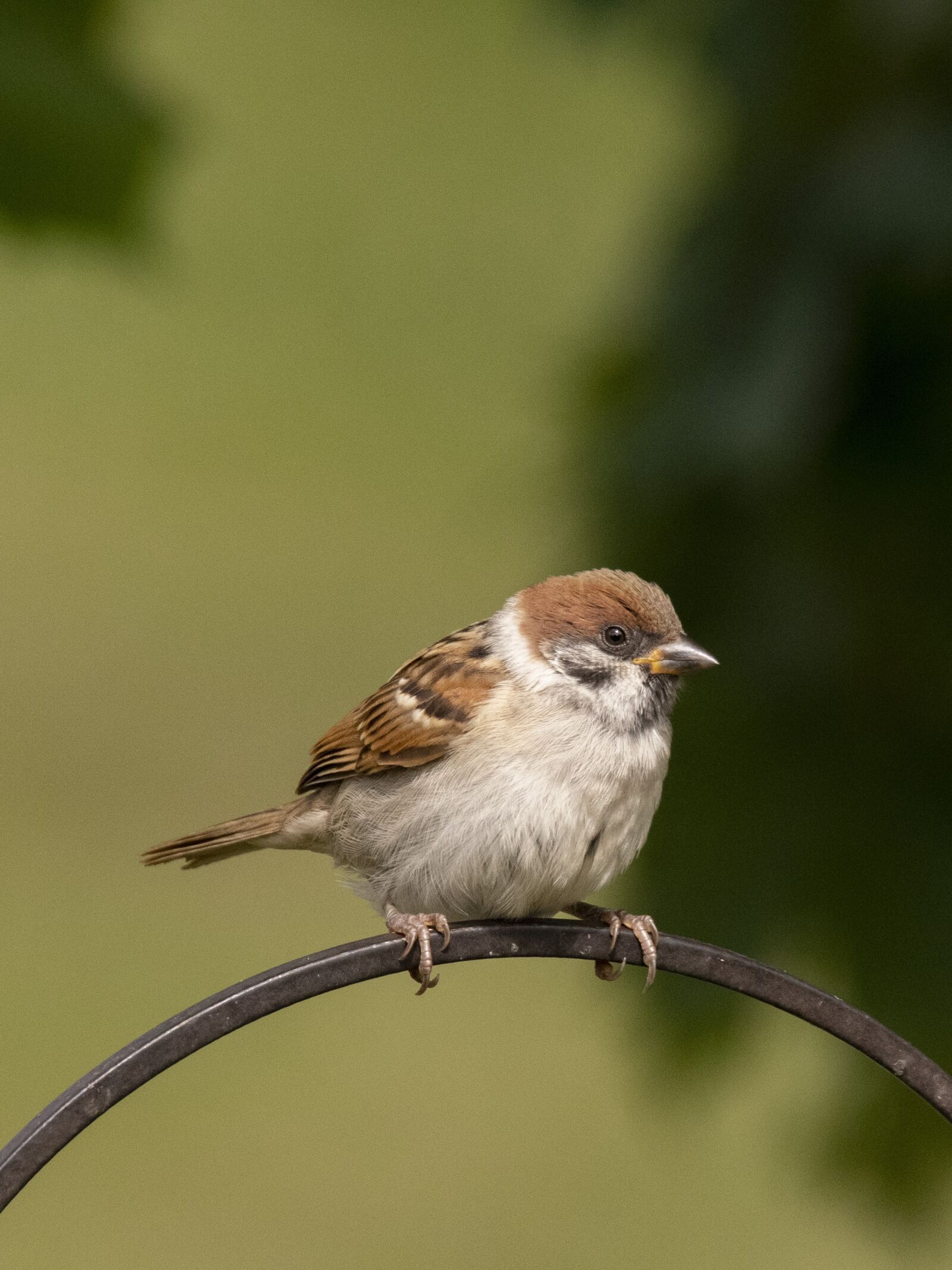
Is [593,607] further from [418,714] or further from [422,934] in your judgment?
[422,934]

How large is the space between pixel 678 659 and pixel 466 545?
8.38 ft

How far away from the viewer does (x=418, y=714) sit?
1.57 m

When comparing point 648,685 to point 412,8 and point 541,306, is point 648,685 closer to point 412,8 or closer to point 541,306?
point 412,8

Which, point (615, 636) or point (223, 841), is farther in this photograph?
point (223, 841)

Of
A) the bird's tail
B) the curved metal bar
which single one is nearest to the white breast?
the curved metal bar

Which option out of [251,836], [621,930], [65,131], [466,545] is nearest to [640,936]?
[621,930]

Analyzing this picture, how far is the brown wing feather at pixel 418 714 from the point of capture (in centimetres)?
154

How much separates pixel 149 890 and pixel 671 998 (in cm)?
259

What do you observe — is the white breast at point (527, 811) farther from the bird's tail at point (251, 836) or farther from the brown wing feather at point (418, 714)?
the bird's tail at point (251, 836)

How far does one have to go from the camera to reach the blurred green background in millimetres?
1338

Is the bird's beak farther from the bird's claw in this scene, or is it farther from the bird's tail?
the bird's tail

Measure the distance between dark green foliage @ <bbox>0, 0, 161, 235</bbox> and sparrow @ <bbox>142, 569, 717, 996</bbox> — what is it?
628 mm

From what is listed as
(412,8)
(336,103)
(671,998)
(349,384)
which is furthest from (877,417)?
(349,384)

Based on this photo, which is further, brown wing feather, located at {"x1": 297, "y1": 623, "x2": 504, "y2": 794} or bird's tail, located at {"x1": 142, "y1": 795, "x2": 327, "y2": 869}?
bird's tail, located at {"x1": 142, "y1": 795, "x2": 327, "y2": 869}
